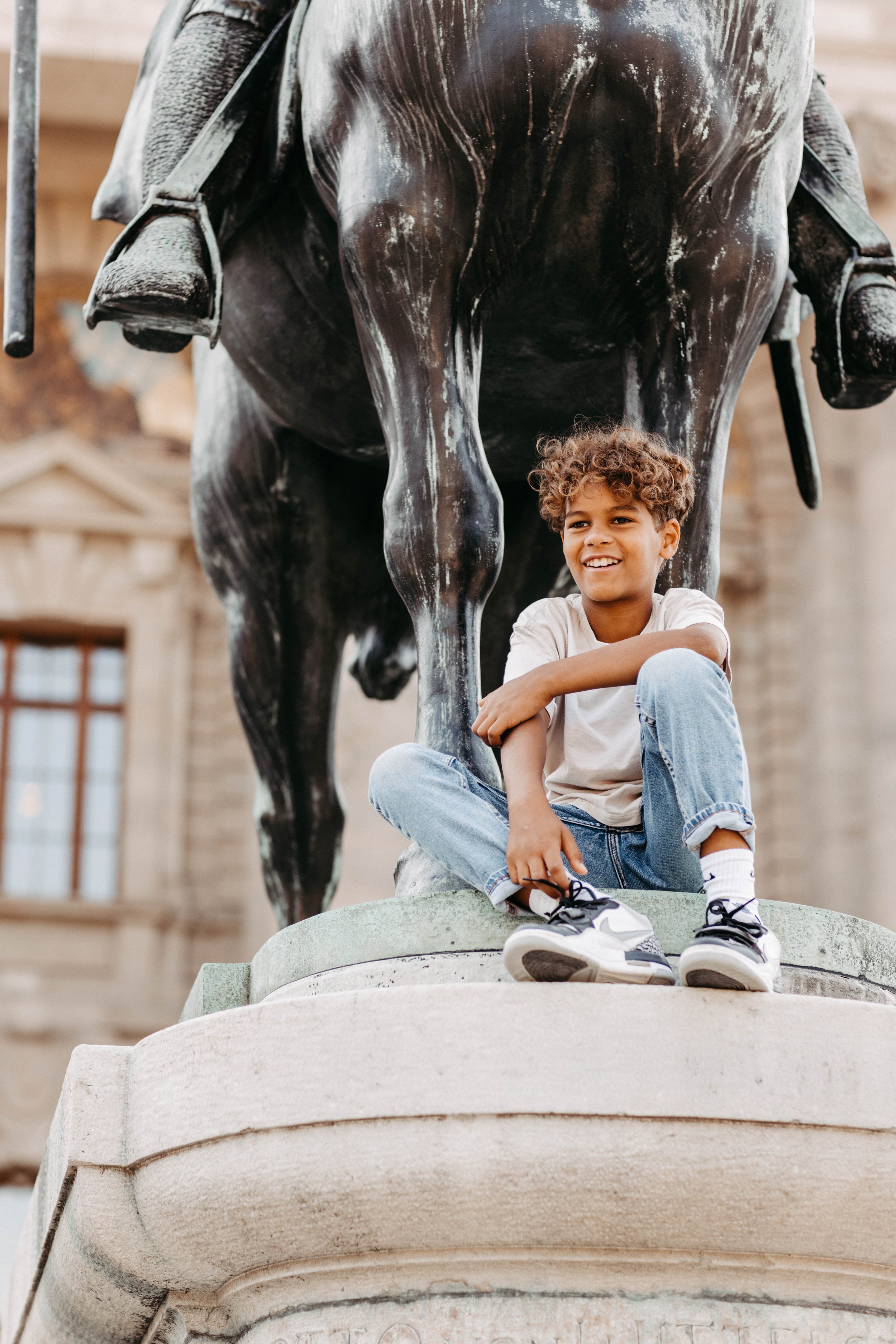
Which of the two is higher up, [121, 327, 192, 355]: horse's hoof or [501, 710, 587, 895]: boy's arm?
[121, 327, 192, 355]: horse's hoof

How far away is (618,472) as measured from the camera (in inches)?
91.0

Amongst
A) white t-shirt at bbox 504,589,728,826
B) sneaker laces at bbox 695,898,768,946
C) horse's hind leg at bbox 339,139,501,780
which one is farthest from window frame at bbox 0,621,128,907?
sneaker laces at bbox 695,898,768,946

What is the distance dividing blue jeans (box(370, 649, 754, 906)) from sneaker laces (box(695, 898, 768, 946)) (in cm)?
10

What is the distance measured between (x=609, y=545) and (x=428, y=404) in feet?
1.22

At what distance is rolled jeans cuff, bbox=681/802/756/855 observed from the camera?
2072mm

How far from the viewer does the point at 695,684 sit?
213 cm

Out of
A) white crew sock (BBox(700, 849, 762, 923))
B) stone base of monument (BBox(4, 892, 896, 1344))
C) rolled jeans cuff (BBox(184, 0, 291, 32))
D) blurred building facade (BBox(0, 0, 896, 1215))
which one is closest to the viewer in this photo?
stone base of monument (BBox(4, 892, 896, 1344))

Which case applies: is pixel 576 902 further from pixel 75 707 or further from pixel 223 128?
pixel 75 707

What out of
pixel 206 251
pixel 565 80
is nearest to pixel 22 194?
pixel 206 251

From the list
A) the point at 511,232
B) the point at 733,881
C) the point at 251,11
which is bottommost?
the point at 733,881

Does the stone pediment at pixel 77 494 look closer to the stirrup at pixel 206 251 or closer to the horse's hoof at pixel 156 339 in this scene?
the horse's hoof at pixel 156 339

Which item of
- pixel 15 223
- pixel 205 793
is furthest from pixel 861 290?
pixel 205 793

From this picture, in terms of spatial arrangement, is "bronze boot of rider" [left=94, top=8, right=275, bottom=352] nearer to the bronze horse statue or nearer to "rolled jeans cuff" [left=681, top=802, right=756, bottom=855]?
the bronze horse statue

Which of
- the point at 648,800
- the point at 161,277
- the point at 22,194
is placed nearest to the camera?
the point at 648,800
